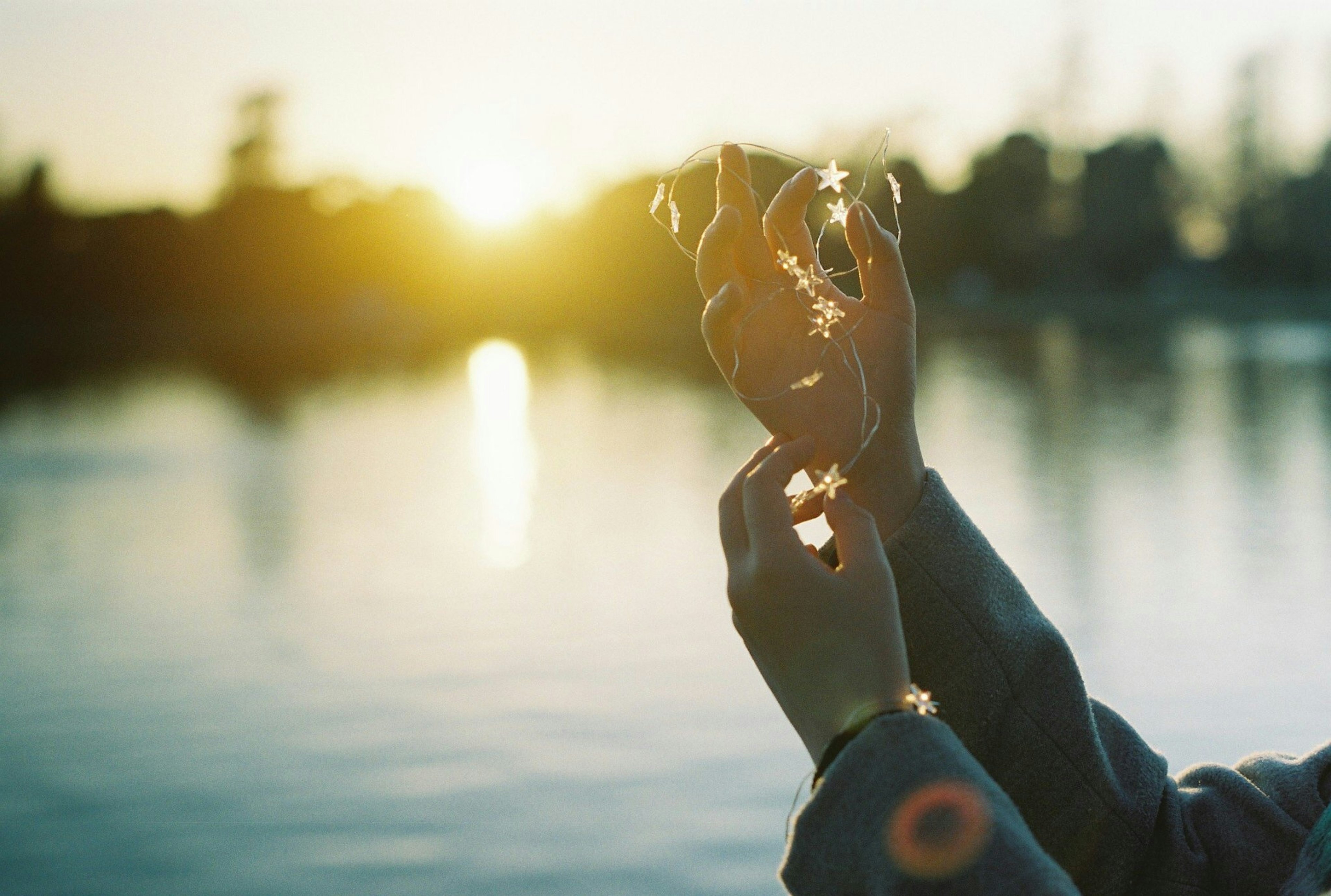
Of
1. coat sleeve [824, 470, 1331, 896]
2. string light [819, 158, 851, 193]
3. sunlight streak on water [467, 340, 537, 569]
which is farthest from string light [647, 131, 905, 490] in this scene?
sunlight streak on water [467, 340, 537, 569]

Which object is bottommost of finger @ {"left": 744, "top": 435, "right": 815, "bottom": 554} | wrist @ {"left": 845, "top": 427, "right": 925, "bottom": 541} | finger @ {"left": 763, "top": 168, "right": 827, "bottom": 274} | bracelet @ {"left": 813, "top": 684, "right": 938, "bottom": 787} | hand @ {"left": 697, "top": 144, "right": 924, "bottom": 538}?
bracelet @ {"left": 813, "top": 684, "right": 938, "bottom": 787}

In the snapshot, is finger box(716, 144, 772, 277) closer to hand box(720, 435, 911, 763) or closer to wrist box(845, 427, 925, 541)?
wrist box(845, 427, 925, 541)

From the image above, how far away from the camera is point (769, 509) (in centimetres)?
102

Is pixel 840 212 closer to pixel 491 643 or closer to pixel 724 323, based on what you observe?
pixel 724 323

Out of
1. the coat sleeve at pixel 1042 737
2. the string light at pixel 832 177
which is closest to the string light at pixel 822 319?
the string light at pixel 832 177

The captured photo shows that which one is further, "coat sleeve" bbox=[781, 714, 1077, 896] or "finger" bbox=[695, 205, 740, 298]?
"finger" bbox=[695, 205, 740, 298]

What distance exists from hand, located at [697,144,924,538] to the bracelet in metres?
0.31

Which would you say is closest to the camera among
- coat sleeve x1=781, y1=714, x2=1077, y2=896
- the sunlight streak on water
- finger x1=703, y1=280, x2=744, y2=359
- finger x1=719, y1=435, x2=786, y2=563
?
coat sleeve x1=781, y1=714, x2=1077, y2=896

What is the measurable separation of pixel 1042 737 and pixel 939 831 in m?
0.34

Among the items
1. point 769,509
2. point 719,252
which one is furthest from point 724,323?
point 769,509

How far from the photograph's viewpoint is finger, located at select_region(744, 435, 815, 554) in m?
1.00

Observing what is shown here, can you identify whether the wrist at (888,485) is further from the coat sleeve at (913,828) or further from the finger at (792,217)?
the coat sleeve at (913,828)

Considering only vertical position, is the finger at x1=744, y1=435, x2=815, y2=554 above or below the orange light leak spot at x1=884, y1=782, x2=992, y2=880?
above

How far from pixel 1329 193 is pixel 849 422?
44267 mm
